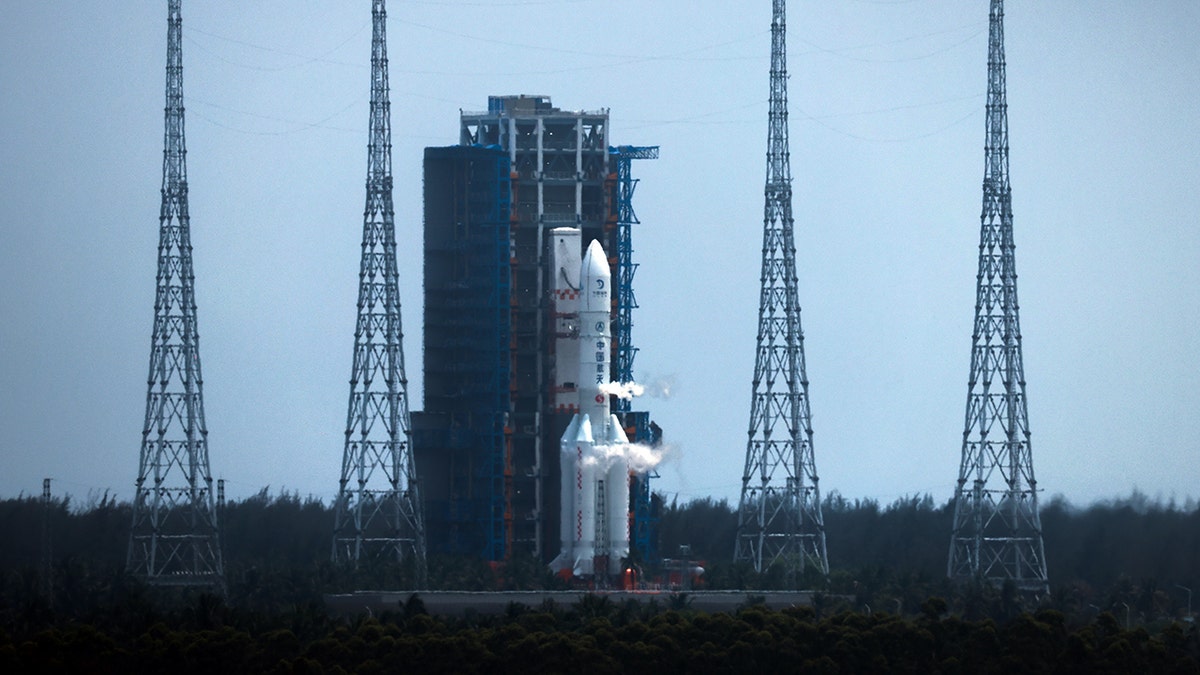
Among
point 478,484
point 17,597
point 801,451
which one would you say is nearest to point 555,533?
point 478,484

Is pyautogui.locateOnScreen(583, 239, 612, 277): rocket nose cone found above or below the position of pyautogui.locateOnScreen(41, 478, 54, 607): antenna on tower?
above

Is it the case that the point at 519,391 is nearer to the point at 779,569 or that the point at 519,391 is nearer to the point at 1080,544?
the point at 779,569

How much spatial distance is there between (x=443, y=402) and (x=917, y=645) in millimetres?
32371

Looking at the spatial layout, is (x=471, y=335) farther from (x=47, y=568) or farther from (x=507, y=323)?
(x=47, y=568)

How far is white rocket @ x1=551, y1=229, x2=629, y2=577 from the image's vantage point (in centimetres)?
10950

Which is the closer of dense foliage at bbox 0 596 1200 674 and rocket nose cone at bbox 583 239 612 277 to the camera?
dense foliage at bbox 0 596 1200 674

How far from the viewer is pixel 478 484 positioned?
116 m

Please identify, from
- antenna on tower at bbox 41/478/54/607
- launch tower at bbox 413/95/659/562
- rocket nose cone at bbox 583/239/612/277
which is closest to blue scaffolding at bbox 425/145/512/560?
launch tower at bbox 413/95/659/562

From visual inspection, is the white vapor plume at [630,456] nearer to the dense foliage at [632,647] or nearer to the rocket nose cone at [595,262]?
the rocket nose cone at [595,262]

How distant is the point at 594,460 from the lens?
10938cm

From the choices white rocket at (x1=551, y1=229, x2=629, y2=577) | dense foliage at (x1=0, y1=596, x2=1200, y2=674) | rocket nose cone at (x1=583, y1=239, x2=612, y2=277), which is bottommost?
dense foliage at (x1=0, y1=596, x2=1200, y2=674)

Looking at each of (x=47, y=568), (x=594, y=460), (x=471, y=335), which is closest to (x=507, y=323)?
(x=471, y=335)

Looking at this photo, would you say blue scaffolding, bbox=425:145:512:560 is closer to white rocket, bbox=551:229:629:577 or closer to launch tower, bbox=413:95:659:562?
launch tower, bbox=413:95:659:562

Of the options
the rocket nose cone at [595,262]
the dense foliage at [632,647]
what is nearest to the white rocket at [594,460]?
the rocket nose cone at [595,262]
